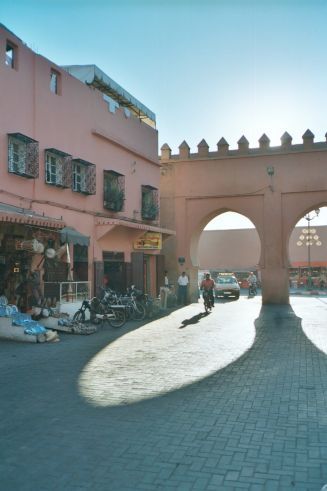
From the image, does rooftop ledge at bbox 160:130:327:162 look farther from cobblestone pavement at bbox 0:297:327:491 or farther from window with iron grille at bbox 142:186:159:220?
cobblestone pavement at bbox 0:297:327:491

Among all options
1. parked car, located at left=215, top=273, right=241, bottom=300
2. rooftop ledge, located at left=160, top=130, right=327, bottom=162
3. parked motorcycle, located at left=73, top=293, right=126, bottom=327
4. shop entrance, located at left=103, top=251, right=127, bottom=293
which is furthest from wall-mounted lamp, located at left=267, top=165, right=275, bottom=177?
parked motorcycle, located at left=73, top=293, right=126, bottom=327

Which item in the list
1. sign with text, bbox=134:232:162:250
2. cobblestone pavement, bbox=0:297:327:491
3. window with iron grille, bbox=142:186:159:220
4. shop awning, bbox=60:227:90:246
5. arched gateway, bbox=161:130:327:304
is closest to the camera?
cobblestone pavement, bbox=0:297:327:491

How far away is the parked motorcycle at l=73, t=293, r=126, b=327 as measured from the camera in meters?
13.9

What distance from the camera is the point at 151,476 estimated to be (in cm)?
403

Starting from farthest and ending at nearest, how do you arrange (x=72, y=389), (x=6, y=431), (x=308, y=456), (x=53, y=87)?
(x=53, y=87) → (x=72, y=389) → (x=6, y=431) → (x=308, y=456)

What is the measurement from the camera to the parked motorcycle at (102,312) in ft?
45.7

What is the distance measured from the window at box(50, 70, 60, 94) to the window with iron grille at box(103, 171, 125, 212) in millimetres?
3634

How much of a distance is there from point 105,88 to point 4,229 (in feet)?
32.7

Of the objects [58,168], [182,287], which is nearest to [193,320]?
[182,287]

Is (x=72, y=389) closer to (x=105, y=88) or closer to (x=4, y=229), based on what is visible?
(x=4, y=229)

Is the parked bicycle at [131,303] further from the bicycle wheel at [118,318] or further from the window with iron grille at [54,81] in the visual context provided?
the window with iron grille at [54,81]


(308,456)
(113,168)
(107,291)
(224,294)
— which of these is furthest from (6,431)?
(224,294)

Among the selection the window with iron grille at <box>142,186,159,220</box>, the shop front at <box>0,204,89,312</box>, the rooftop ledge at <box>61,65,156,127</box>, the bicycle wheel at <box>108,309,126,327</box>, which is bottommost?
the bicycle wheel at <box>108,309,126,327</box>

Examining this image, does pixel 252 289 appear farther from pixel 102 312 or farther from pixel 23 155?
pixel 23 155
